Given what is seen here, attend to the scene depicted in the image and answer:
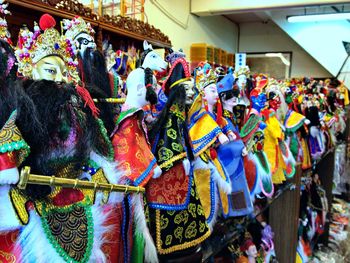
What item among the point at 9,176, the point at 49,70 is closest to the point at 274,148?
the point at 49,70

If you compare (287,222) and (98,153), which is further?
(287,222)

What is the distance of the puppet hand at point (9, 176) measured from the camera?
0.47 meters

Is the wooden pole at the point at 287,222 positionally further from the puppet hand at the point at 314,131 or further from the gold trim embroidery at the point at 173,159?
the gold trim embroidery at the point at 173,159

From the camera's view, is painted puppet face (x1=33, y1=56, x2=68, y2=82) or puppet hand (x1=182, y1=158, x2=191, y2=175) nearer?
painted puppet face (x1=33, y1=56, x2=68, y2=82)

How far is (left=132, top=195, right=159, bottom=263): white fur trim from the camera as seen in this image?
0.70 metres

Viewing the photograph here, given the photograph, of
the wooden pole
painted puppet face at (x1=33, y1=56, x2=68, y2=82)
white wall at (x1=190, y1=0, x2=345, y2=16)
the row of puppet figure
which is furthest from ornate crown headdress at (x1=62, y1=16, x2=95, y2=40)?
white wall at (x1=190, y1=0, x2=345, y2=16)

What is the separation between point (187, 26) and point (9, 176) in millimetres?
3820

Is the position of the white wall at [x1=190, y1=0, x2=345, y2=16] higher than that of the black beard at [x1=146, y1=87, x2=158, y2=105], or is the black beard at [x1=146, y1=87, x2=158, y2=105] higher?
the white wall at [x1=190, y1=0, x2=345, y2=16]

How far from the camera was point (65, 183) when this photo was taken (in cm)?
53

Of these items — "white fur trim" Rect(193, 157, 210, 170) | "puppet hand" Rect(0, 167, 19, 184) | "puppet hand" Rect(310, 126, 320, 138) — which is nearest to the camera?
"puppet hand" Rect(0, 167, 19, 184)

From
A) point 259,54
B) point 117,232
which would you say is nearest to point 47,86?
point 117,232

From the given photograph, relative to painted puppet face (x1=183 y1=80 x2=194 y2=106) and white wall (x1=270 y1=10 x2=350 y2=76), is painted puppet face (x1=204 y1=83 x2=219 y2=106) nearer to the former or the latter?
painted puppet face (x1=183 y1=80 x2=194 y2=106)

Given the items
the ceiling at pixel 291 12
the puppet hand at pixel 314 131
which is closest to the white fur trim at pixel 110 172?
the puppet hand at pixel 314 131

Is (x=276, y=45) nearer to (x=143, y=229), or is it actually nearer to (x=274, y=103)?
(x=274, y=103)
